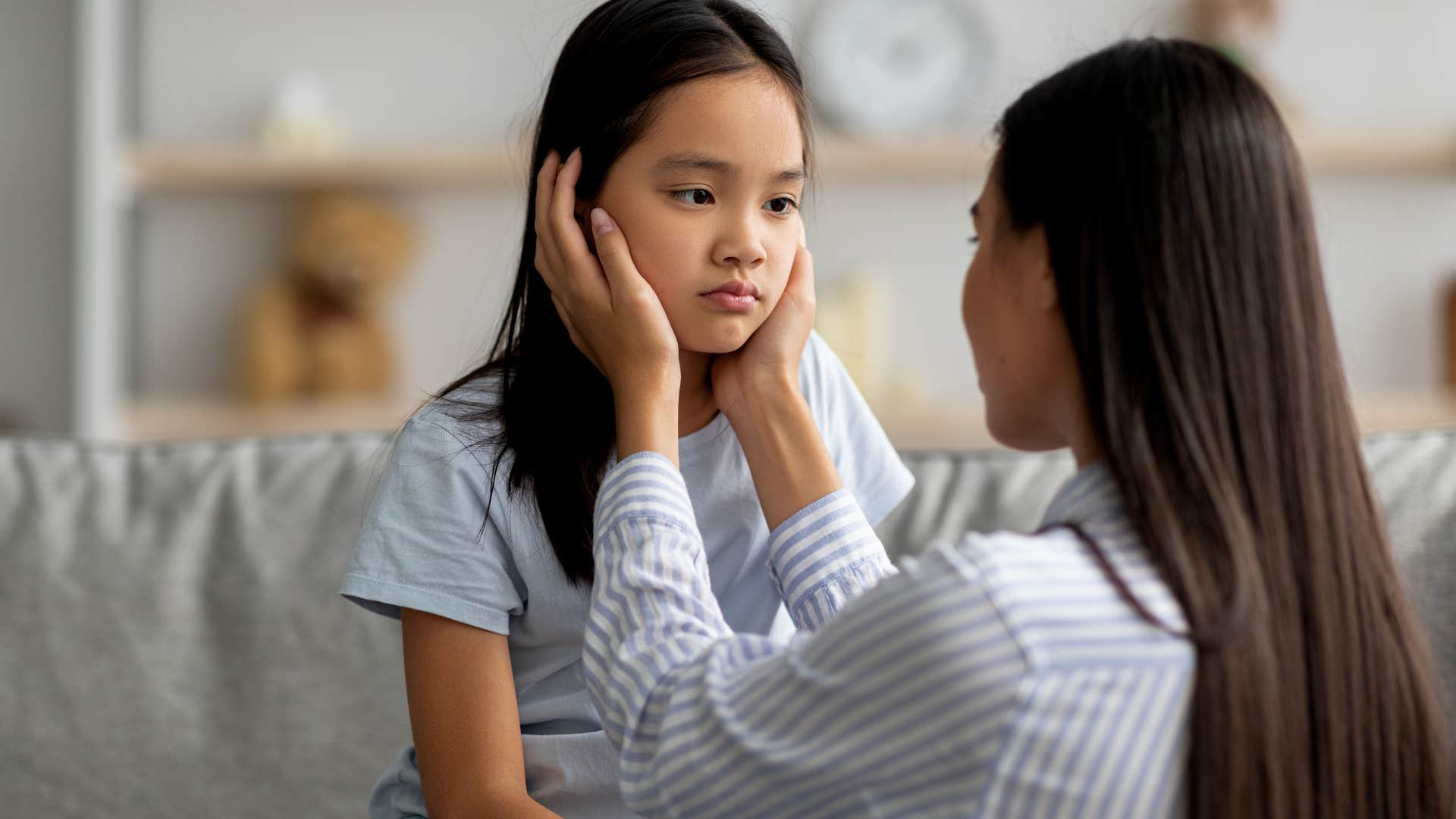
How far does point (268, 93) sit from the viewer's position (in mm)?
3393

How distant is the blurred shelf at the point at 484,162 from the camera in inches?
115

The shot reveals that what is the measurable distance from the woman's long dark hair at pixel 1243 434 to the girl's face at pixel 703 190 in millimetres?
323

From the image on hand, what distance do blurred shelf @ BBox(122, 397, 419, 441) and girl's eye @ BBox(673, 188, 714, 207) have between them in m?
2.19

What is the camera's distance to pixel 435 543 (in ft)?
3.50

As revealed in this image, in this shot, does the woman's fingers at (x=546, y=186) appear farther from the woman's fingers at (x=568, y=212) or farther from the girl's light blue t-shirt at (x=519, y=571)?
the girl's light blue t-shirt at (x=519, y=571)

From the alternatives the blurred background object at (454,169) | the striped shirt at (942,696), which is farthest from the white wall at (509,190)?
the striped shirt at (942,696)

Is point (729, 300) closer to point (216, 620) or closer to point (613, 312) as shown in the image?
point (613, 312)

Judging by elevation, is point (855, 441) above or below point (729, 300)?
below

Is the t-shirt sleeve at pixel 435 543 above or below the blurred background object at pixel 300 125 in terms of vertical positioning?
Answer: below

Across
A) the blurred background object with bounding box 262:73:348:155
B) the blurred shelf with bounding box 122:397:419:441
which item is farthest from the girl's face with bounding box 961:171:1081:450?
the blurred background object with bounding box 262:73:348:155

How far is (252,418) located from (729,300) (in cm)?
237

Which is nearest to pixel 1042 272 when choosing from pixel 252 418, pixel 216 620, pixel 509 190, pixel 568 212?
pixel 568 212

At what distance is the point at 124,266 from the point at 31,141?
0.45 meters

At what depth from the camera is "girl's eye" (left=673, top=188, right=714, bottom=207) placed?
108 cm
